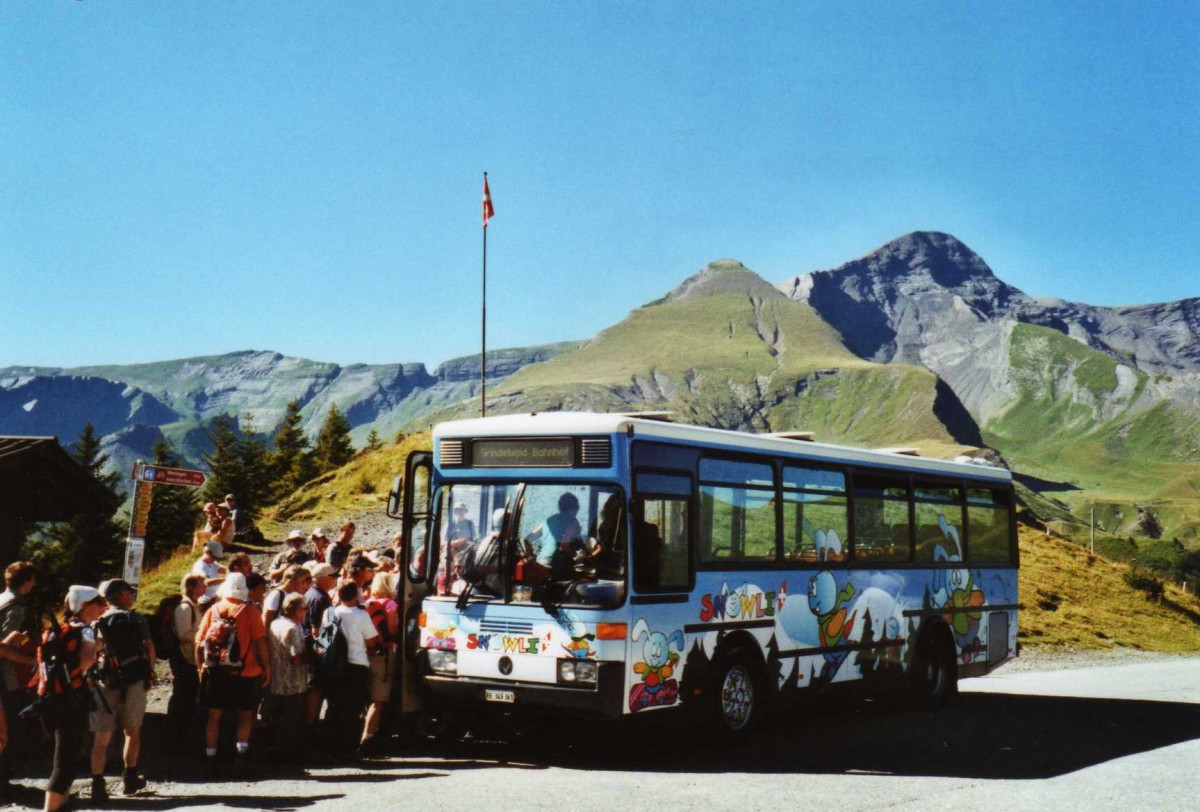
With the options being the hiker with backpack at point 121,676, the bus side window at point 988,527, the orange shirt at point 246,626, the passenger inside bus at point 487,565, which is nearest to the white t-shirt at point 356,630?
the passenger inside bus at point 487,565

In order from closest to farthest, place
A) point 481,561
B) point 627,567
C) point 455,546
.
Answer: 1. point 627,567
2. point 481,561
3. point 455,546

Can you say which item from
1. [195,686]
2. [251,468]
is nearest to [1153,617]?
[195,686]

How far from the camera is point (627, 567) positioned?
34.4ft

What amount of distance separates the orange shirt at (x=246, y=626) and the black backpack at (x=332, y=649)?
959 mm

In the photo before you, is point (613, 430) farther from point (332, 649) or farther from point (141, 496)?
point (141, 496)

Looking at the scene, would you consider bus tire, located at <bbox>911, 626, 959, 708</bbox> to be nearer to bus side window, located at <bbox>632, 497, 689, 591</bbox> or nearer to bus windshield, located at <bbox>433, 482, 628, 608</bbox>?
bus side window, located at <bbox>632, 497, 689, 591</bbox>

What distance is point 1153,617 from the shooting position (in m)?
38.4

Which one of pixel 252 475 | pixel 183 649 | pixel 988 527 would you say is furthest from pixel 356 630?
pixel 252 475

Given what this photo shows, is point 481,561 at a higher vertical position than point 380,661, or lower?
higher

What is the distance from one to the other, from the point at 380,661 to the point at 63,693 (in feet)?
10.7

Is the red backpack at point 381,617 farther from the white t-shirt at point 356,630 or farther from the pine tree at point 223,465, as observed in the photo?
the pine tree at point 223,465

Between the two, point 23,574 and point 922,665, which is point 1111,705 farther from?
point 23,574

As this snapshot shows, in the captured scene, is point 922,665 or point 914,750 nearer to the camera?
point 914,750

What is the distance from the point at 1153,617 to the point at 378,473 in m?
26.8
